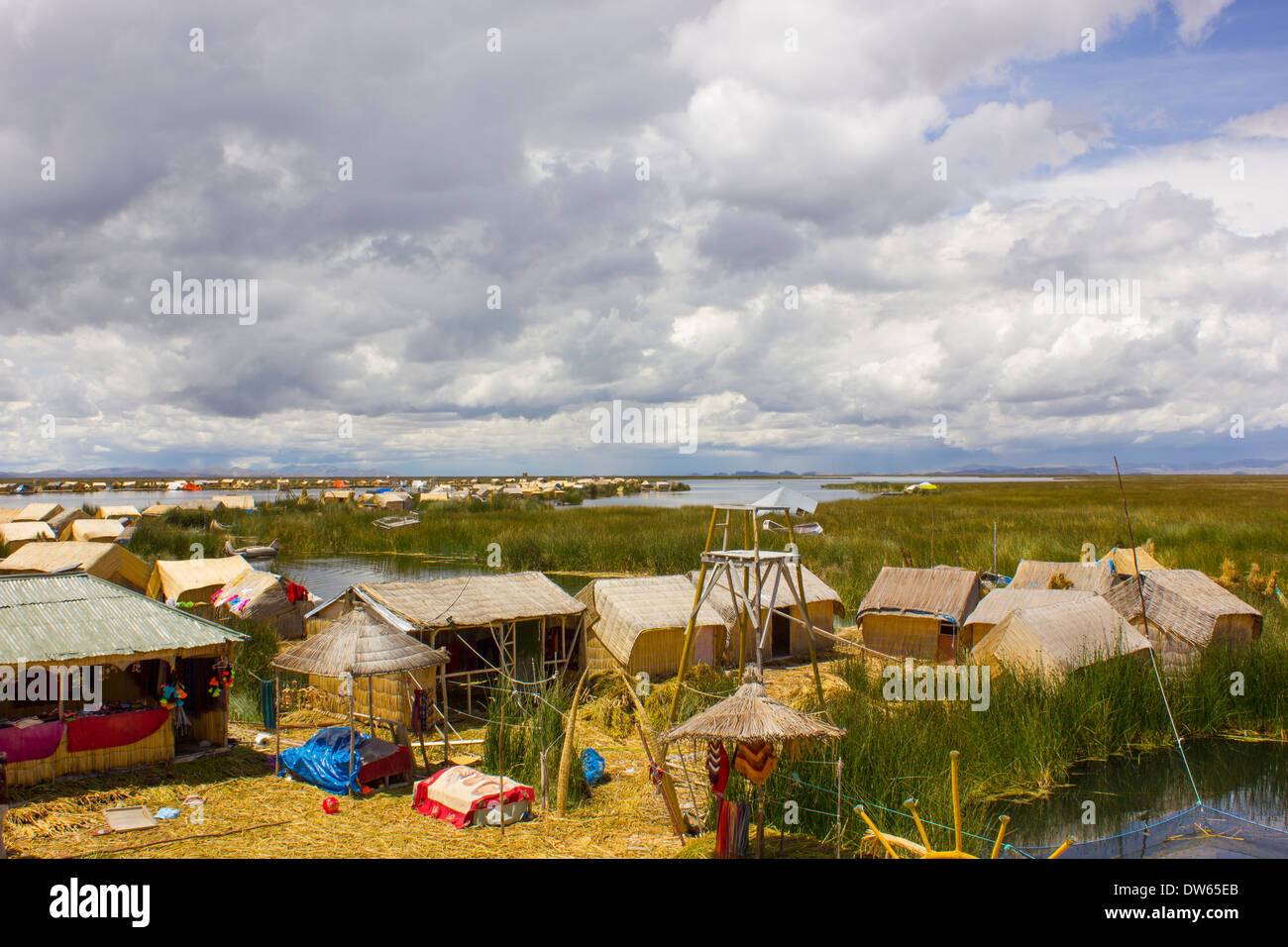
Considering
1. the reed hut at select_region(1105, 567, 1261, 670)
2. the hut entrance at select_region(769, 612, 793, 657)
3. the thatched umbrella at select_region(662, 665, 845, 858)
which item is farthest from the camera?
the hut entrance at select_region(769, 612, 793, 657)

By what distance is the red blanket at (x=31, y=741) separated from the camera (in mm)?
9211

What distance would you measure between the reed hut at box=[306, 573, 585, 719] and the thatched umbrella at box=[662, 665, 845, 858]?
20.0 feet

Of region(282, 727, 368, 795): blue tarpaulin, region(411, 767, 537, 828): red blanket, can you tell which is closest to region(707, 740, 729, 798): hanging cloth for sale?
region(411, 767, 537, 828): red blanket

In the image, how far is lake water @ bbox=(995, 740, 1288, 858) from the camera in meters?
8.35

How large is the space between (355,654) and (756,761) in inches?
206

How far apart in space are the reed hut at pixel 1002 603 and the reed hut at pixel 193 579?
16.6 meters

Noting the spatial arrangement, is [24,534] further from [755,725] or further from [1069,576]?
[1069,576]

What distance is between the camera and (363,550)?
131 ft

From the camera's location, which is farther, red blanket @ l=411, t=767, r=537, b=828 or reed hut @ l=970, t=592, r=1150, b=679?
reed hut @ l=970, t=592, r=1150, b=679

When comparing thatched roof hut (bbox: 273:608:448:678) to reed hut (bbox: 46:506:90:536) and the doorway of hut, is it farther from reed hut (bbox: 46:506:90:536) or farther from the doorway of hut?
reed hut (bbox: 46:506:90:536)

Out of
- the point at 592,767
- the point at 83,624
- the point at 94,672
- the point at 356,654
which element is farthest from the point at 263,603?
the point at 592,767
